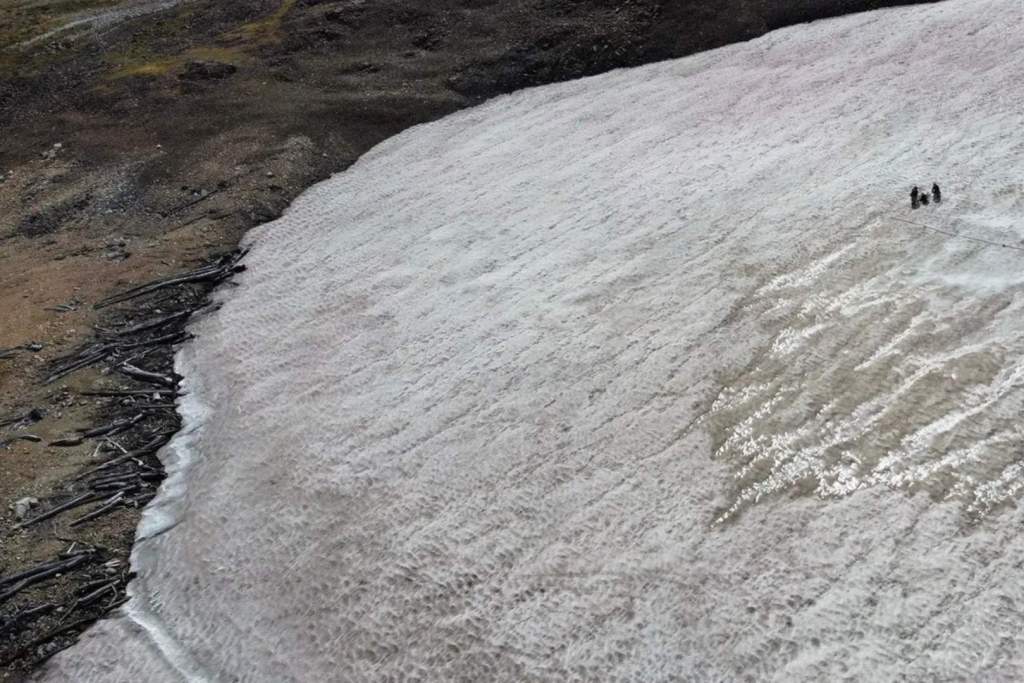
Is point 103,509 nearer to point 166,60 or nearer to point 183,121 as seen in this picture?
point 183,121

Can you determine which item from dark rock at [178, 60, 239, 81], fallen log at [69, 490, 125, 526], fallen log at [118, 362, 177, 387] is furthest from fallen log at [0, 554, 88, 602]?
dark rock at [178, 60, 239, 81]

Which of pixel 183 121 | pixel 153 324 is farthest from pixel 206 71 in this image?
pixel 153 324

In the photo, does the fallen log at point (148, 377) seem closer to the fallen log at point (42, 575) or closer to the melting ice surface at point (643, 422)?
the melting ice surface at point (643, 422)

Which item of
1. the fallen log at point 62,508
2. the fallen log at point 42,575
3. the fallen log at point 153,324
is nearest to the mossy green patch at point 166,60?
the fallen log at point 153,324

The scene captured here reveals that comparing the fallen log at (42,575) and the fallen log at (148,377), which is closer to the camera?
the fallen log at (42,575)

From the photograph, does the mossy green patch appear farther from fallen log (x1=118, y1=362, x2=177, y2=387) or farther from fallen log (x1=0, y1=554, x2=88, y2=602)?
fallen log (x1=0, y1=554, x2=88, y2=602)

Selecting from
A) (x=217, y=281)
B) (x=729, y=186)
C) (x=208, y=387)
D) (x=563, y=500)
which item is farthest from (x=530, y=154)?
(x=563, y=500)
